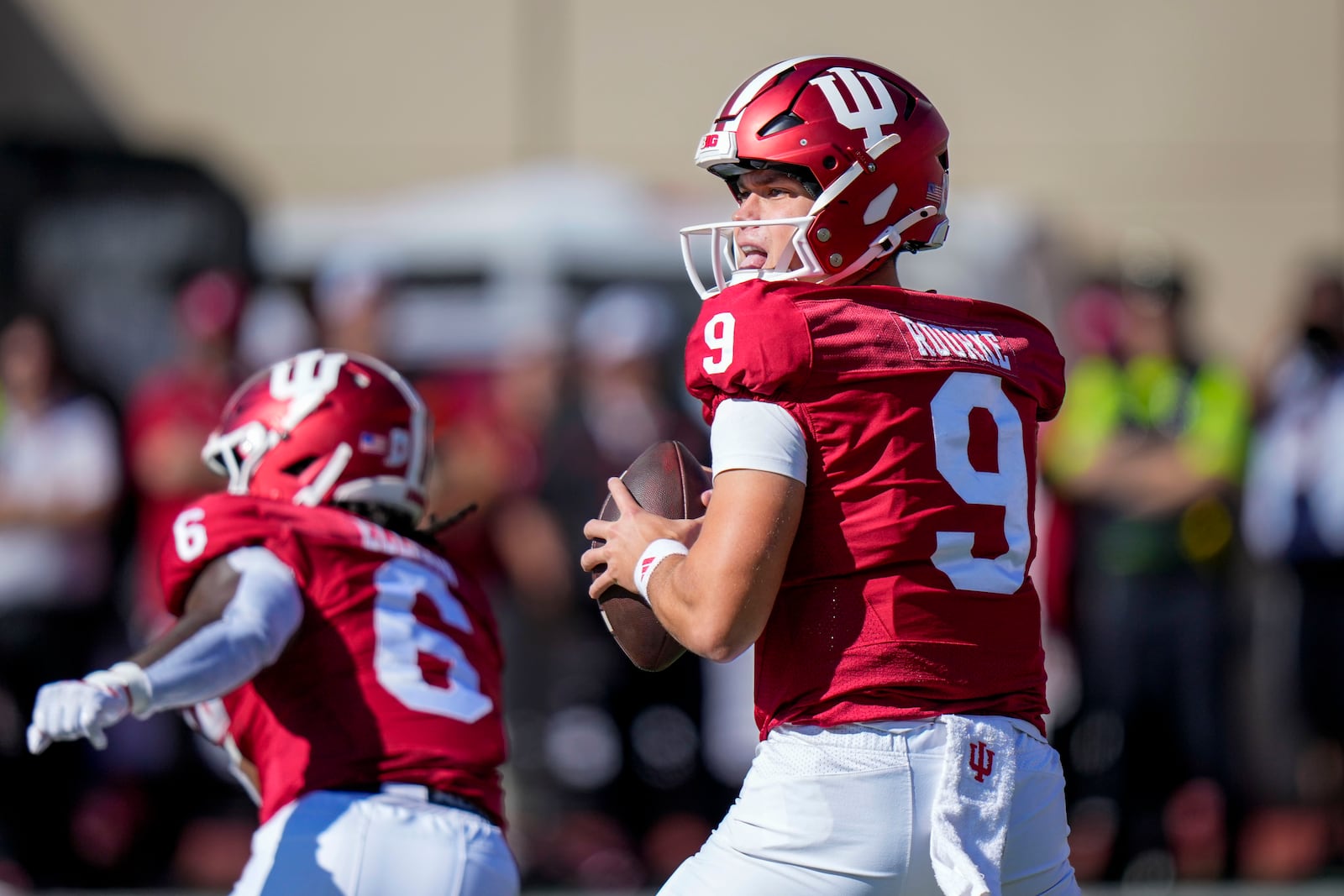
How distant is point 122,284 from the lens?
30.0 ft

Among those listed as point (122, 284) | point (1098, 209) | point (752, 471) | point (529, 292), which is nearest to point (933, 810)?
point (752, 471)

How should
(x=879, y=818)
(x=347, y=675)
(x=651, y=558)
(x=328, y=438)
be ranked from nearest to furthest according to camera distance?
(x=879, y=818) < (x=651, y=558) < (x=347, y=675) < (x=328, y=438)

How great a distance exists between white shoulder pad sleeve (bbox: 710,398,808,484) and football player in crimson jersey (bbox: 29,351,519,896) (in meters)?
1.01

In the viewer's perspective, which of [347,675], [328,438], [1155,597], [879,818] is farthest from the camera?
[1155,597]

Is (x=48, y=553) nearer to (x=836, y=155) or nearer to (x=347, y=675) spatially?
(x=347, y=675)

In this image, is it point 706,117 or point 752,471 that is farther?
point 706,117

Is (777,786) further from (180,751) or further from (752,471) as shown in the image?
(180,751)

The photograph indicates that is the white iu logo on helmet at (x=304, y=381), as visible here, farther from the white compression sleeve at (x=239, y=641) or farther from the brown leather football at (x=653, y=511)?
the brown leather football at (x=653, y=511)

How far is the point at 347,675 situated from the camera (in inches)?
132

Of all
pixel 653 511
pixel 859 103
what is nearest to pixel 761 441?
pixel 653 511

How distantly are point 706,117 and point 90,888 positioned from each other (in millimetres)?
6129

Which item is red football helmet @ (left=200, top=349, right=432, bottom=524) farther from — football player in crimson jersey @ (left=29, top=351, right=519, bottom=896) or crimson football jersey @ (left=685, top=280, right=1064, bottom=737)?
crimson football jersey @ (left=685, top=280, right=1064, bottom=737)

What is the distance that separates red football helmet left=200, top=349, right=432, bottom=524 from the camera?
3617mm

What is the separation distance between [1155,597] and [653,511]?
4275mm
